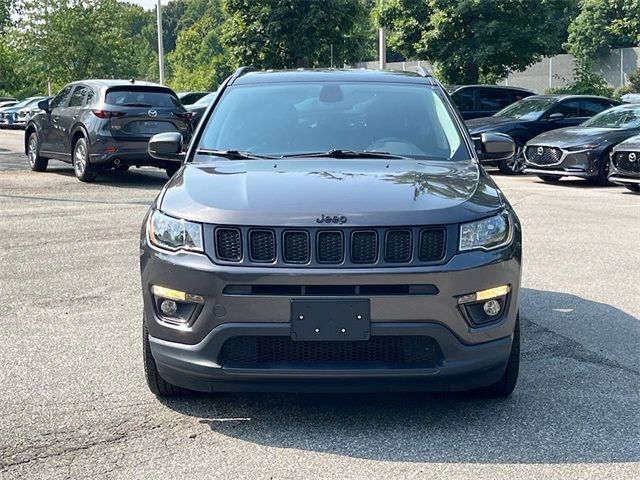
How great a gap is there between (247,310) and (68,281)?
4.08 metres

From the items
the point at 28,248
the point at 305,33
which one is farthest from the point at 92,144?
the point at 305,33

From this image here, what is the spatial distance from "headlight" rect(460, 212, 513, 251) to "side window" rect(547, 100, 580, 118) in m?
14.7

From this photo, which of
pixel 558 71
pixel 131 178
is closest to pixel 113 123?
pixel 131 178

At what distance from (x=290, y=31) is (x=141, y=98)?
17802 mm

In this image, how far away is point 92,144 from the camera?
1439 cm

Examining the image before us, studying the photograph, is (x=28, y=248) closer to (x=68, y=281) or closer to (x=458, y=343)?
(x=68, y=281)

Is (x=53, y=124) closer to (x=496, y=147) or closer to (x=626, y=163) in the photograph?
(x=626, y=163)

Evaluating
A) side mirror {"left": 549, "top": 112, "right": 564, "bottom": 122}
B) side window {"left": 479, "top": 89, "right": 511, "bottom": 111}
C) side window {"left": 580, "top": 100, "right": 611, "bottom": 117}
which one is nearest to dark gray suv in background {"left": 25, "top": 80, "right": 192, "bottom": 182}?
side mirror {"left": 549, "top": 112, "right": 564, "bottom": 122}

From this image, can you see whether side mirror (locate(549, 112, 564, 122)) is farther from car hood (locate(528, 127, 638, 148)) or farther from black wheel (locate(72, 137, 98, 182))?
black wheel (locate(72, 137, 98, 182))

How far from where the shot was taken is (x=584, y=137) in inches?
611

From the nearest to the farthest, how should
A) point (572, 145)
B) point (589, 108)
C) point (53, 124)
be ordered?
point (572, 145) → point (53, 124) → point (589, 108)

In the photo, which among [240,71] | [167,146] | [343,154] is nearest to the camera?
[343,154]

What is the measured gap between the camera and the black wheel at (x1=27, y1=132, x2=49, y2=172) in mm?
17042

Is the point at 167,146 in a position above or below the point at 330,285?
above
